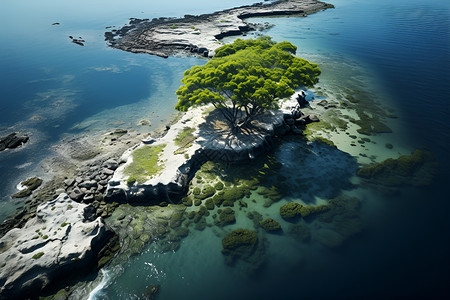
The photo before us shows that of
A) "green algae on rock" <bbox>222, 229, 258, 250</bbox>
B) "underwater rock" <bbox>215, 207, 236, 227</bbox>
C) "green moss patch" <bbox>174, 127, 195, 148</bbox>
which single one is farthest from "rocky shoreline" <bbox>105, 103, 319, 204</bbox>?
"green algae on rock" <bbox>222, 229, 258, 250</bbox>

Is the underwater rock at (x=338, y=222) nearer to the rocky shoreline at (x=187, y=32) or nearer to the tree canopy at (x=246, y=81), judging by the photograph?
the tree canopy at (x=246, y=81)

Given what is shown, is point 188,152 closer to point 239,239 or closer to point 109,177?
point 109,177

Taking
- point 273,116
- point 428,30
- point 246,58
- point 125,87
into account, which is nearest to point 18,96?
point 125,87

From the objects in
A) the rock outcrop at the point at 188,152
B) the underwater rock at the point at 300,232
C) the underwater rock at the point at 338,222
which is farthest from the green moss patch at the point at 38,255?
the underwater rock at the point at 338,222

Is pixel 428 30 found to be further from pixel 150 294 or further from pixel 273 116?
pixel 150 294

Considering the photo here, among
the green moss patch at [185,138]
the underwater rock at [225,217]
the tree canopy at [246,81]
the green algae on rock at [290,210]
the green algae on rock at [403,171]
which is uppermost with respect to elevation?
the tree canopy at [246,81]

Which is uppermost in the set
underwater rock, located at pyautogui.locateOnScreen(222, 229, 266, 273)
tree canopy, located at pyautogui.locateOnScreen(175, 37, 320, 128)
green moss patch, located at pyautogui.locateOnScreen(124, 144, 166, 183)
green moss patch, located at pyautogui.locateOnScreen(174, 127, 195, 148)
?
tree canopy, located at pyautogui.locateOnScreen(175, 37, 320, 128)

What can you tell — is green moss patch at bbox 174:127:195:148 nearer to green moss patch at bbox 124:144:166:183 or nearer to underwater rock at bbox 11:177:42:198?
green moss patch at bbox 124:144:166:183
